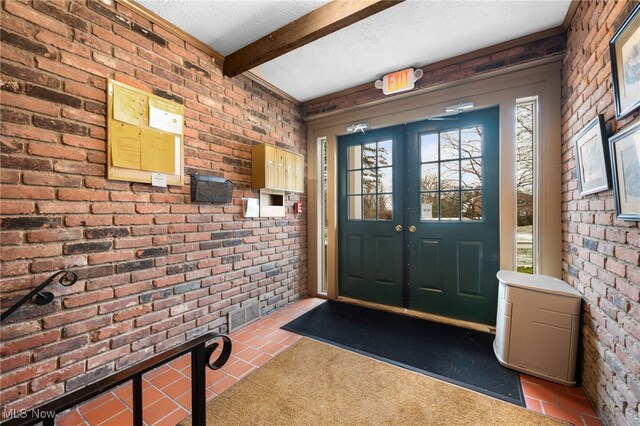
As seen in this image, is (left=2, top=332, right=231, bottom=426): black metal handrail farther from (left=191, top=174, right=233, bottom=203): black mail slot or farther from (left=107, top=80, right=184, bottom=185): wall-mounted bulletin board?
(left=191, top=174, right=233, bottom=203): black mail slot

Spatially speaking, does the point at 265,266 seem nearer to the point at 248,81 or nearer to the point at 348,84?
the point at 248,81

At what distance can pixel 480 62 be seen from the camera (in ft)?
8.14

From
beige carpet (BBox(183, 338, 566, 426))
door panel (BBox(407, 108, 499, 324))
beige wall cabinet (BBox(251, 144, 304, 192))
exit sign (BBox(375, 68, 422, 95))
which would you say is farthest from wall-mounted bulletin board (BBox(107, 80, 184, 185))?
door panel (BBox(407, 108, 499, 324))

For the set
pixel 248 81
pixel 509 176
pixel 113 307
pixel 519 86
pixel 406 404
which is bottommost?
pixel 406 404

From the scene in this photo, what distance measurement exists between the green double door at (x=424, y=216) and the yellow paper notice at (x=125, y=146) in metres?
2.26

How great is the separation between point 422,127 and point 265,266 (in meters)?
2.34

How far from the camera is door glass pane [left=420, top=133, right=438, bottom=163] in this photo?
9.62ft

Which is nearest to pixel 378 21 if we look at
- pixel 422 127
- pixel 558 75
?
pixel 422 127

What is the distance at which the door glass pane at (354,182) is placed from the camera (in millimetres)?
3432

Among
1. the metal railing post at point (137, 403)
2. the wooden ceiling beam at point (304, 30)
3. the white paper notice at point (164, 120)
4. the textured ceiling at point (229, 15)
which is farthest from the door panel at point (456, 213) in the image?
the metal railing post at point (137, 403)

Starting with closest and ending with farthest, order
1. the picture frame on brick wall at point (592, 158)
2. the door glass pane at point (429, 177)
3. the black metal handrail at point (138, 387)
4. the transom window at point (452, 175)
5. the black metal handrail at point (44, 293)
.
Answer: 1. the black metal handrail at point (138, 387)
2. the black metal handrail at point (44, 293)
3. the picture frame on brick wall at point (592, 158)
4. the transom window at point (452, 175)
5. the door glass pane at point (429, 177)

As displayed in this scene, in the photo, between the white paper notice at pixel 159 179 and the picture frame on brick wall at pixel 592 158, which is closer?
the picture frame on brick wall at pixel 592 158

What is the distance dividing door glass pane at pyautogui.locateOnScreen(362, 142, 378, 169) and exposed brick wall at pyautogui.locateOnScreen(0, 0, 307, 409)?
1630 millimetres

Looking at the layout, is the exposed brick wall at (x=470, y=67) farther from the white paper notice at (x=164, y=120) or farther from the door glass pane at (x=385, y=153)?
the white paper notice at (x=164, y=120)
